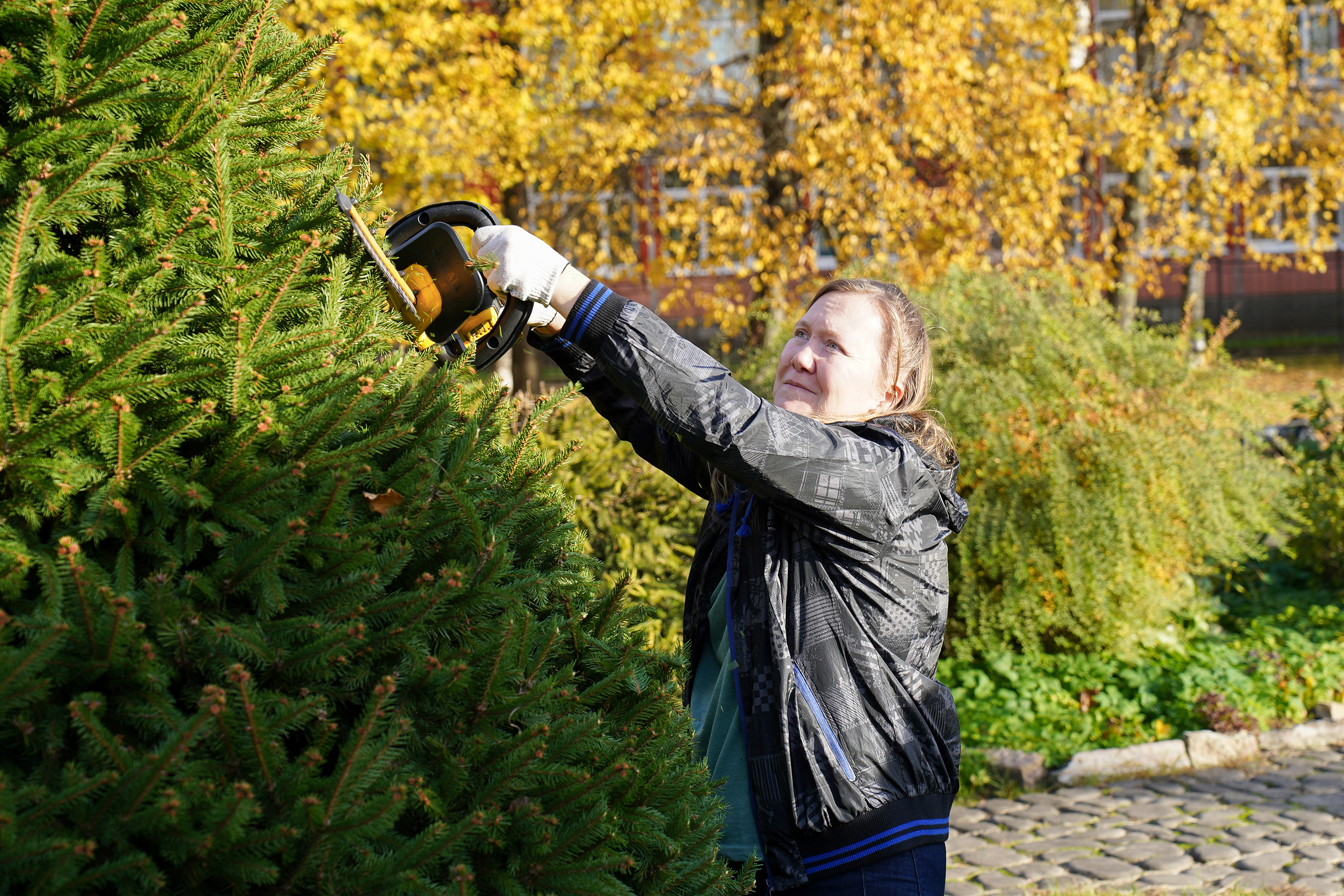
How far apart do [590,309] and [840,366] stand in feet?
2.09

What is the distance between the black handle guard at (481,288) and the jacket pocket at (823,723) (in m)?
0.75

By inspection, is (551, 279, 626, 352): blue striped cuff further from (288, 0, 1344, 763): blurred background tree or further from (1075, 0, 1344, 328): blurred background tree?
(1075, 0, 1344, 328): blurred background tree

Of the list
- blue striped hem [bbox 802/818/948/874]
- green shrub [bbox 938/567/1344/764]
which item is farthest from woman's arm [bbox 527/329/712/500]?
green shrub [bbox 938/567/1344/764]

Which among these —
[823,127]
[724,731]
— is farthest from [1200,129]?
[724,731]

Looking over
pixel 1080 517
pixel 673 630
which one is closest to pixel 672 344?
pixel 673 630

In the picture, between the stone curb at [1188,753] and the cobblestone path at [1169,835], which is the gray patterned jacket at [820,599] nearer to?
the cobblestone path at [1169,835]

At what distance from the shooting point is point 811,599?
189 centimetres

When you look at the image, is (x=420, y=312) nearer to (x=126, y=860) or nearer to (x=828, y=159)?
(x=126, y=860)

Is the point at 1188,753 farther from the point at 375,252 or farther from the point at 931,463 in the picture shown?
the point at 375,252

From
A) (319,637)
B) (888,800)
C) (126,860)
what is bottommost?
(888,800)

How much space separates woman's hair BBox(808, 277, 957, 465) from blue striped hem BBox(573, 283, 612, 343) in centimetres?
65

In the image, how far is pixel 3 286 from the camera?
1.13 m

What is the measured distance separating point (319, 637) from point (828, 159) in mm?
9060

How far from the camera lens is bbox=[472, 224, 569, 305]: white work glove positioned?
68.2 inches
